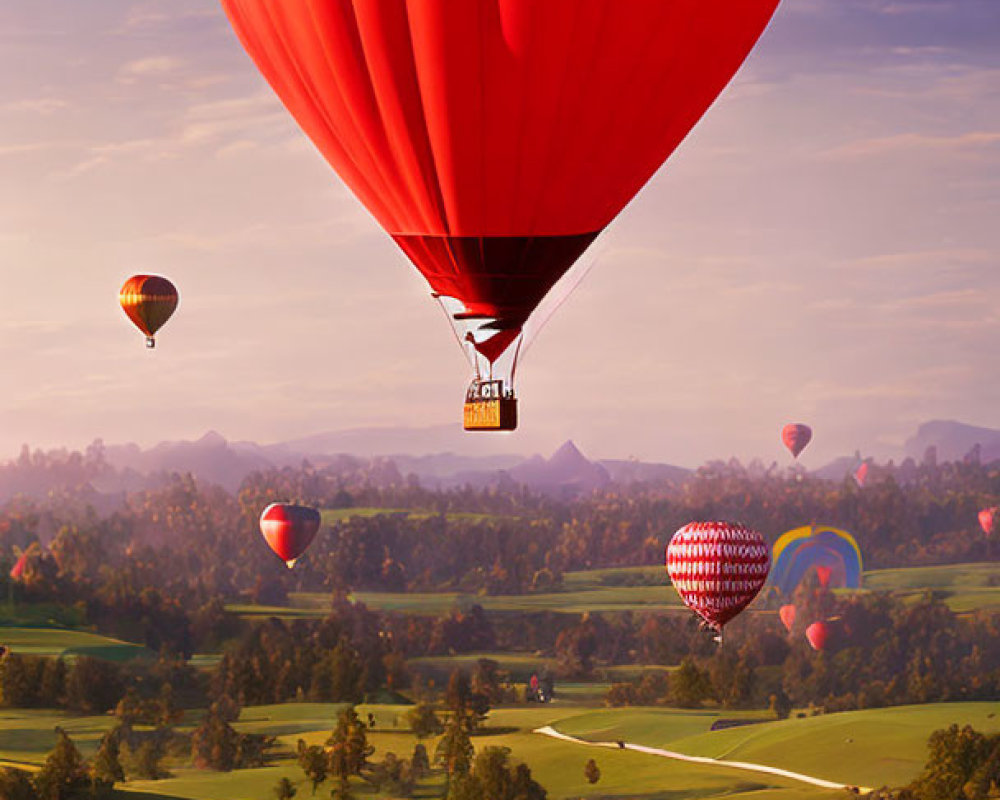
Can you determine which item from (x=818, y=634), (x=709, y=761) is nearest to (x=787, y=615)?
(x=818, y=634)

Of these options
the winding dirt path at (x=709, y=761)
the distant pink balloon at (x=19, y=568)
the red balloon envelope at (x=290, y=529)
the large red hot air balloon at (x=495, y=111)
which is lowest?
the winding dirt path at (x=709, y=761)

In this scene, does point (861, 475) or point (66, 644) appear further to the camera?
point (861, 475)

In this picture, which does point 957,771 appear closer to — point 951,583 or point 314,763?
point 314,763

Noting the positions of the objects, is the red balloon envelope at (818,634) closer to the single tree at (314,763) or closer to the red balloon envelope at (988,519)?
the red balloon envelope at (988,519)

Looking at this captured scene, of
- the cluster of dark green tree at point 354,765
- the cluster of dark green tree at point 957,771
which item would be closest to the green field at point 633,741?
the cluster of dark green tree at point 354,765

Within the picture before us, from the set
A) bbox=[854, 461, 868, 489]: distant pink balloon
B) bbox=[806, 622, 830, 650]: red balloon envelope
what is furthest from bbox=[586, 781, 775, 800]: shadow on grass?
bbox=[854, 461, 868, 489]: distant pink balloon

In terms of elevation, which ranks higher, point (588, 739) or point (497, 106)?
point (497, 106)

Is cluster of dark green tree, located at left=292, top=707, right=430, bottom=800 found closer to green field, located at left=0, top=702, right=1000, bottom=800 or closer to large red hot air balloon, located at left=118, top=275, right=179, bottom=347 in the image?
green field, located at left=0, top=702, right=1000, bottom=800
